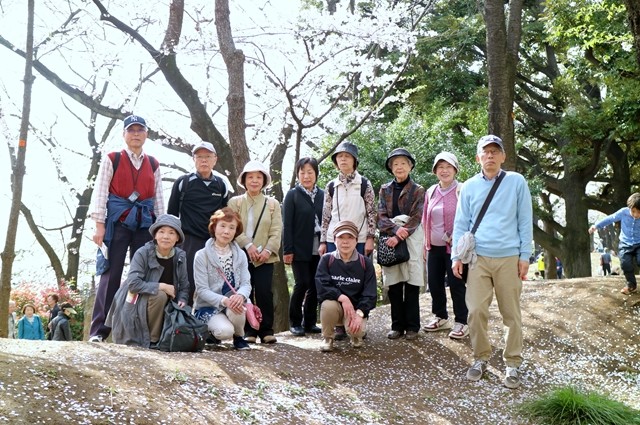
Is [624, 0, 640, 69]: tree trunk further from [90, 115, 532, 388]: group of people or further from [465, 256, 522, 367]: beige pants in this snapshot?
[465, 256, 522, 367]: beige pants

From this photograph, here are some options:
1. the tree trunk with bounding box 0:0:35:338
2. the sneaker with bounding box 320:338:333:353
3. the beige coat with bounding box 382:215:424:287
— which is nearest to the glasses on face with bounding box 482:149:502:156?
the beige coat with bounding box 382:215:424:287

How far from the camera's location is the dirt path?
357 cm

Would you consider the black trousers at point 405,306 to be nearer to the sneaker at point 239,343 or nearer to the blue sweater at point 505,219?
the blue sweater at point 505,219

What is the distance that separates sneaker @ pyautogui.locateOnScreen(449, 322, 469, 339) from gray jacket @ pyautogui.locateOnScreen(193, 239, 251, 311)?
231 cm

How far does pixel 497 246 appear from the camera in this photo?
17.1 feet

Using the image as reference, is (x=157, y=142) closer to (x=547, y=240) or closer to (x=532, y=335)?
(x=532, y=335)

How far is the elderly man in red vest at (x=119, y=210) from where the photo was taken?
5.43 metres

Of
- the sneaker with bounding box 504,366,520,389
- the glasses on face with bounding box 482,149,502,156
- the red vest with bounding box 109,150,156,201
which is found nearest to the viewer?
the glasses on face with bounding box 482,149,502,156

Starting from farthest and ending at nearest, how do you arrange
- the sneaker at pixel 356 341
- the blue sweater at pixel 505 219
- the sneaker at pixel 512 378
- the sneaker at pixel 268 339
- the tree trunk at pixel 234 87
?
→ the tree trunk at pixel 234 87 < the sneaker at pixel 268 339 < the sneaker at pixel 356 341 < the sneaker at pixel 512 378 < the blue sweater at pixel 505 219

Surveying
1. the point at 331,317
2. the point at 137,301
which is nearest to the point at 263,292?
the point at 331,317

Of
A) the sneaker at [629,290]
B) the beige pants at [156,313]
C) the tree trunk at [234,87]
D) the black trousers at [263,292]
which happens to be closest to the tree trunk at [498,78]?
the sneaker at [629,290]

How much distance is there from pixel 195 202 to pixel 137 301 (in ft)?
4.31

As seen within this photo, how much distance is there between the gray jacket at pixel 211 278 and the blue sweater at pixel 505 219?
1.97 meters

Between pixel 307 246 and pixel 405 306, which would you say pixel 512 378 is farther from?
pixel 307 246
